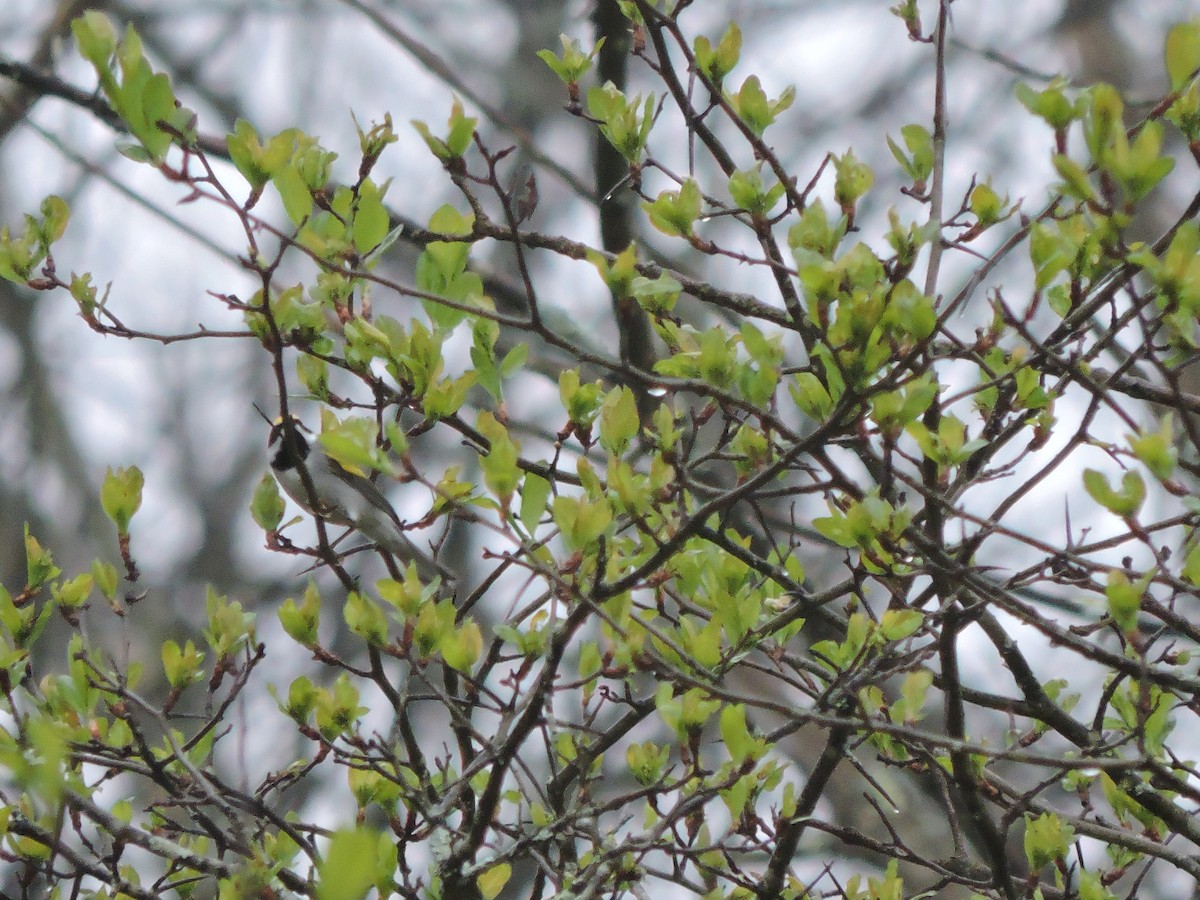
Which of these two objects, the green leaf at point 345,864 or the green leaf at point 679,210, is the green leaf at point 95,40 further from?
the green leaf at point 345,864

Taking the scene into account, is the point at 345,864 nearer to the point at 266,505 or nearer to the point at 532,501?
the point at 532,501

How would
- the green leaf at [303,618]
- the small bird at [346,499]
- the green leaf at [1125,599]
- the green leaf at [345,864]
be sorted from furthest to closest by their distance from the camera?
the small bird at [346,499] → the green leaf at [303,618] → the green leaf at [1125,599] → the green leaf at [345,864]

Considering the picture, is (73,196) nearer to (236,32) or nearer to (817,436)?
(236,32)

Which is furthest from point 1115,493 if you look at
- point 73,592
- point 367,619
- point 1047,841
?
point 73,592

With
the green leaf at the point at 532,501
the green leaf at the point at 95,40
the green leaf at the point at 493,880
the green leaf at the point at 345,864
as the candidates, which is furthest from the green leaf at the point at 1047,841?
the green leaf at the point at 95,40

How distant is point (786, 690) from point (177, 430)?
596 cm

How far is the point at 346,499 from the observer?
3.49 metres

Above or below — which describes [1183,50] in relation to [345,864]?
above

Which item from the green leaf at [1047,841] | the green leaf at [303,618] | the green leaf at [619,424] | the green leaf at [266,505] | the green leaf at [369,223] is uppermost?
the green leaf at [369,223]

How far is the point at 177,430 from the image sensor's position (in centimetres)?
870

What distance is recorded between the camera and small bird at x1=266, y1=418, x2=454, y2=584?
2004mm

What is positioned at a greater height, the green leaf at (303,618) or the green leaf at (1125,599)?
the green leaf at (303,618)

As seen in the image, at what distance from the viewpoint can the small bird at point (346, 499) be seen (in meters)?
2.00

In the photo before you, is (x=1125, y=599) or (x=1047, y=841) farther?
(x=1047, y=841)
